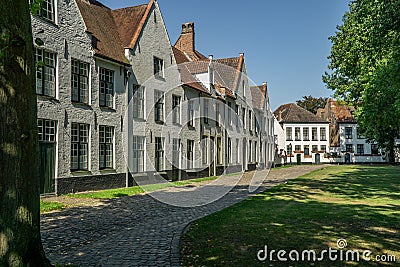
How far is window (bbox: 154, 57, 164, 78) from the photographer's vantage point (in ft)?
80.8

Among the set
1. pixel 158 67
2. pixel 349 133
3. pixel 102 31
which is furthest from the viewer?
pixel 349 133

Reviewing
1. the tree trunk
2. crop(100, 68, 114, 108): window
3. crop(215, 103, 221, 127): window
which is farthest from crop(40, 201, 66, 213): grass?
crop(215, 103, 221, 127): window

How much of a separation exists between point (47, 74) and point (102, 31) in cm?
596

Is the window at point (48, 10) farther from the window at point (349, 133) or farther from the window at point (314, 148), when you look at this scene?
the window at point (349, 133)

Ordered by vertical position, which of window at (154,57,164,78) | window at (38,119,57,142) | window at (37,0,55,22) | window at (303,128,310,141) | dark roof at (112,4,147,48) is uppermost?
dark roof at (112,4,147,48)

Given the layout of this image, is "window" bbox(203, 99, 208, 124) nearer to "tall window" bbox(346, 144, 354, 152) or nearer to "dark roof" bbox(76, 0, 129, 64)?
"dark roof" bbox(76, 0, 129, 64)

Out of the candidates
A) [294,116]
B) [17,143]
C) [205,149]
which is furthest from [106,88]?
[294,116]

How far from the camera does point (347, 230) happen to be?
8617 mm

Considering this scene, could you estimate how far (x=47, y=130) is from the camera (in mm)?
16141

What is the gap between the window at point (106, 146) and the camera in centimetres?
1942

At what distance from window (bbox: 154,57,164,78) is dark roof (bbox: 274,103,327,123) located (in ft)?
166

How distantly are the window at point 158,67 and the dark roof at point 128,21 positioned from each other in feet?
8.12

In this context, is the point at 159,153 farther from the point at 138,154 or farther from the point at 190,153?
the point at 190,153

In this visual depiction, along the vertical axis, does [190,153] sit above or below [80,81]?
below
